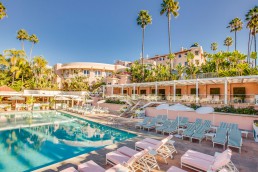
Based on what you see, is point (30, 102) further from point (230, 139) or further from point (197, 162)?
point (230, 139)

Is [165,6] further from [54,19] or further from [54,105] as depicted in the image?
[54,105]

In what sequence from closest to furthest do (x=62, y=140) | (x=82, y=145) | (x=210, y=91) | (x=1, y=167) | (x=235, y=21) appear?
(x=1, y=167), (x=82, y=145), (x=62, y=140), (x=210, y=91), (x=235, y=21)

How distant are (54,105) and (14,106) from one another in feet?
19.4

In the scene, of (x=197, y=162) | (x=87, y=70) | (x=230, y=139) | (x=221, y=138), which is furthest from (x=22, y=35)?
(x=230, y=139)

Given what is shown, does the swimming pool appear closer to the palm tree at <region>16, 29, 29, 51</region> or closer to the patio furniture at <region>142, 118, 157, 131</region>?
the patio furniture at <region>142, 118, 157, 131</region>

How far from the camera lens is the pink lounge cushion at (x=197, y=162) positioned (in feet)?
16.9

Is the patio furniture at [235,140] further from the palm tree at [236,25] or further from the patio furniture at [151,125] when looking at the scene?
the palm tree at [236,25]

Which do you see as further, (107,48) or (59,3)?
(107,48)

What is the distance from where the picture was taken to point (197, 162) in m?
5.41

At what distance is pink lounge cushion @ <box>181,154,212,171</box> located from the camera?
16.9 feet

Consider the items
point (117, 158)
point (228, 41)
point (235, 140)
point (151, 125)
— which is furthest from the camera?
point (228, 41)

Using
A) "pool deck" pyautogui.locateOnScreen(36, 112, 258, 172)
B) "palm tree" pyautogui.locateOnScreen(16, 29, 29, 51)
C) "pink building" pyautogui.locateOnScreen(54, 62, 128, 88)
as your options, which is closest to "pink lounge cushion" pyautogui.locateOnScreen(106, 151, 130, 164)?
"pool deck" pyautogui.locateOnScreen(36, 112, 258, 172)

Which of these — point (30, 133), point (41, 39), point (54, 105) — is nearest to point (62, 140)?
point (30, 133)

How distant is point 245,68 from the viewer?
21.3 metres
